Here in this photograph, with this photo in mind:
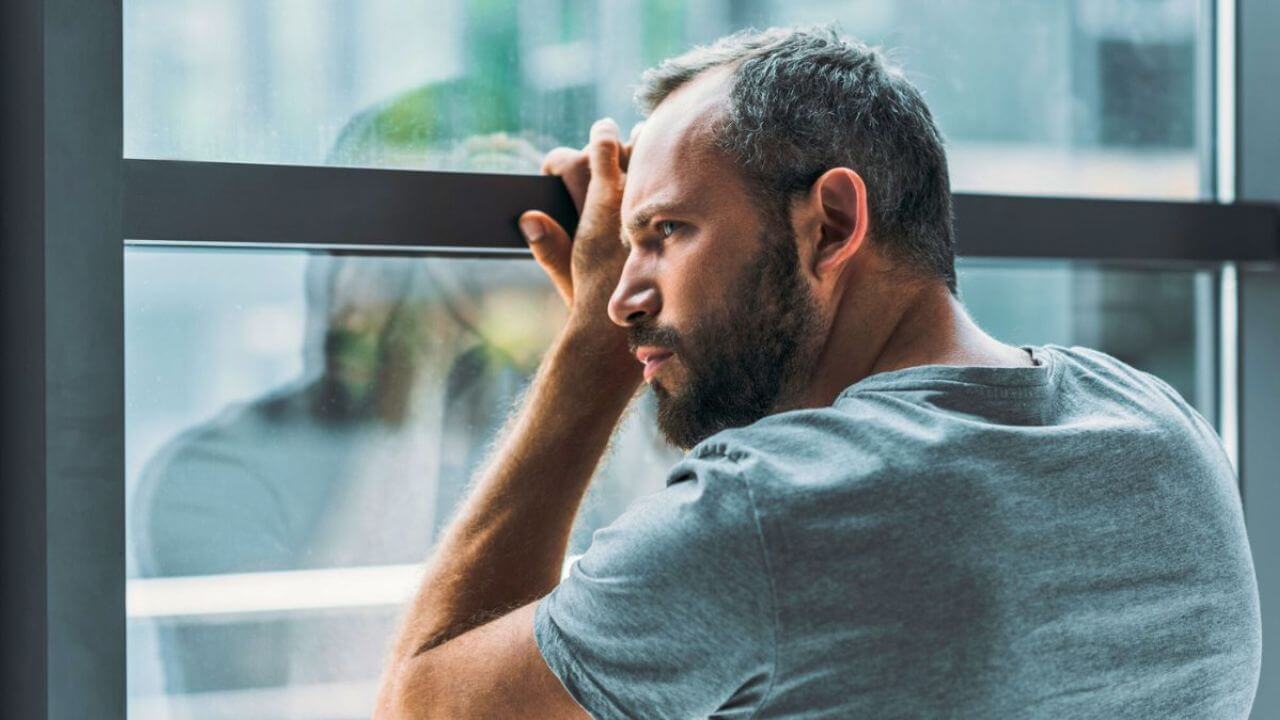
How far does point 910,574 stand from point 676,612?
17 centimetres

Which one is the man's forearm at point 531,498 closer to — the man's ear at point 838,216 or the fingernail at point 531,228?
the fingernail at point 531,228

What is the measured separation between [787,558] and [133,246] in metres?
0.68

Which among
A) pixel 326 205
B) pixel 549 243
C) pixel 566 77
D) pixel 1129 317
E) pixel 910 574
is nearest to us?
pixel 910 574

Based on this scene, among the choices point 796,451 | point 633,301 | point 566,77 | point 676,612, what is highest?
point 566,77

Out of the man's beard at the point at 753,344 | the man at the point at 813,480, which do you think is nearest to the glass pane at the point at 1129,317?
the man at the point at 813,480

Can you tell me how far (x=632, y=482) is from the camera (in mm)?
1407

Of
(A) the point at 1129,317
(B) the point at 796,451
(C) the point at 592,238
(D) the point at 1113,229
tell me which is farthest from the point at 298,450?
(A) the point at 1129,317

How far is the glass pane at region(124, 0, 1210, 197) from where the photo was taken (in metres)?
1.15

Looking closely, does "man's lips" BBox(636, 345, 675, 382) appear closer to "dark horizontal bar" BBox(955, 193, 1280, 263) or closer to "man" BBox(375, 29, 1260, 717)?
"man" BBox(375, 29, 1260, 717)

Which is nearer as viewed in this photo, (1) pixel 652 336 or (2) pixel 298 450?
(1) pixel 652 336

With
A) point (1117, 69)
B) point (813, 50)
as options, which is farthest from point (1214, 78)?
point (813, 50)

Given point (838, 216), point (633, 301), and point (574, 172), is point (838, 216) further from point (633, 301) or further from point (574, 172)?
point (574, 172)

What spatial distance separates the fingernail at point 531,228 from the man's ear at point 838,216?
285 mm

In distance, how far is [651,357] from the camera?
1.09 m
